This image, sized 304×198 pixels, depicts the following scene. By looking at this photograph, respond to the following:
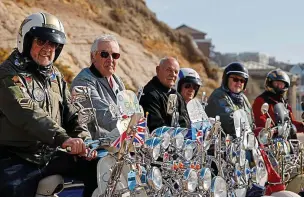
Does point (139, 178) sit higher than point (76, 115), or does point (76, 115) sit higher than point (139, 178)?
point (76, 115)

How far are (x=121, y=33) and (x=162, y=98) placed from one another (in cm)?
2419

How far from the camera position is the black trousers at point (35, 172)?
414cm

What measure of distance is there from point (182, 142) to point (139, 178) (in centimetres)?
61

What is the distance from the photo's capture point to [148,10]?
1391 inches

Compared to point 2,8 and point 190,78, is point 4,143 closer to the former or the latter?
point 190,78

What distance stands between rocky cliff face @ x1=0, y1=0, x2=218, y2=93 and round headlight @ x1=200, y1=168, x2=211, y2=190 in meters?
17.8

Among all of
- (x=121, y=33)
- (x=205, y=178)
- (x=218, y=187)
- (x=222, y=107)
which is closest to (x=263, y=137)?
(x=222, y=107)

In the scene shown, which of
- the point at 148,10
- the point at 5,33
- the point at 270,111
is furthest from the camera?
the point at 148,10

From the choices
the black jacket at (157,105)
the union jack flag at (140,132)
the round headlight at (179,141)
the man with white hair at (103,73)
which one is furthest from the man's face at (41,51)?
the black jacket at (157,105)

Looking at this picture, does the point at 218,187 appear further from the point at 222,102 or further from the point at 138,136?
the point at 222,102

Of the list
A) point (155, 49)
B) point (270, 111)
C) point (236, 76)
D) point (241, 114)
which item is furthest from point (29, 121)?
point (155, 49)

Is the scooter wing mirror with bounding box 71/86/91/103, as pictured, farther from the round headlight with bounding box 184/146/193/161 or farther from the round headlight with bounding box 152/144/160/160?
the round headlight with bounding box 184/146/193/161

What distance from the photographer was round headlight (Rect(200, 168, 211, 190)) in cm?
443

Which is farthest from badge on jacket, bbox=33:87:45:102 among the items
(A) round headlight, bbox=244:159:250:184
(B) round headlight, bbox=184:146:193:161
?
(A) round headlight, bbox=244:159:250:184
